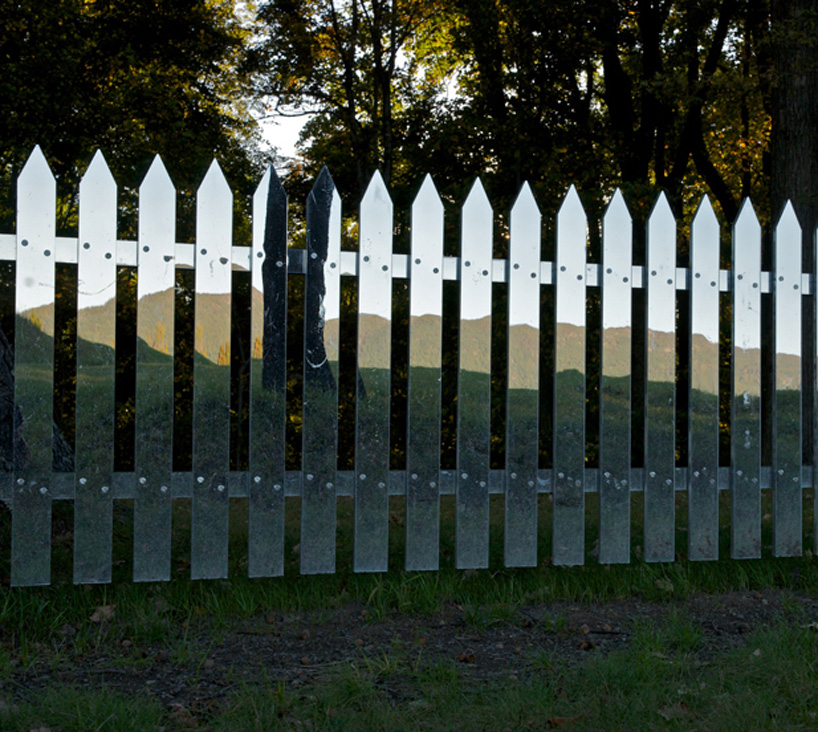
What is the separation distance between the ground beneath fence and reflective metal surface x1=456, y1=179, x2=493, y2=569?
0.44 metres

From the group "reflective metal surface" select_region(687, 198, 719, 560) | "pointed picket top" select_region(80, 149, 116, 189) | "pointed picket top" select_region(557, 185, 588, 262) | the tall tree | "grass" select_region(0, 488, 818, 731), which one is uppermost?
the tall tree

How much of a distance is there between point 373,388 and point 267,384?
0.50 m

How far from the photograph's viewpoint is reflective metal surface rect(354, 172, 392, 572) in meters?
3.68

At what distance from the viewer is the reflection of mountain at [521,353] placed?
153 inches

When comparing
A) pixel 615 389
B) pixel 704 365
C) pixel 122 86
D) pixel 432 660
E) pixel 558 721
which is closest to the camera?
pixel 558 721

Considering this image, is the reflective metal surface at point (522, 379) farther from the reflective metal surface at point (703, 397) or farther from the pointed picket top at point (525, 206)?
the reflective metal surface at point (703, 397)

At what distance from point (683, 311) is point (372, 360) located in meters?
8.40

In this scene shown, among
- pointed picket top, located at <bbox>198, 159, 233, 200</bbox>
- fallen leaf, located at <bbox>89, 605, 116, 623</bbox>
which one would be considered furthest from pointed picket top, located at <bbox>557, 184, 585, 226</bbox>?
fallen leaf, located at <bbox>89, 605, 116, 623</bbox>

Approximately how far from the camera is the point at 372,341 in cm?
371

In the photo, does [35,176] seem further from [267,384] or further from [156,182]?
[267,384]

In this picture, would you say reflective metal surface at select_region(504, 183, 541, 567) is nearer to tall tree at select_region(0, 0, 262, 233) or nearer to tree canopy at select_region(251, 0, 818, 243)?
tree canopy at select_region(251, 0, 818, 243)

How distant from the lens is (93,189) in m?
3.43

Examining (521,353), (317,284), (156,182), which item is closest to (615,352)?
(521,353)

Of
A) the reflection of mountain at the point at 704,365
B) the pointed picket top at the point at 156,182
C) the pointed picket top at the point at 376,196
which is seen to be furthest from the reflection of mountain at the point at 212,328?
the reflection of mountain at the point at 704,365
